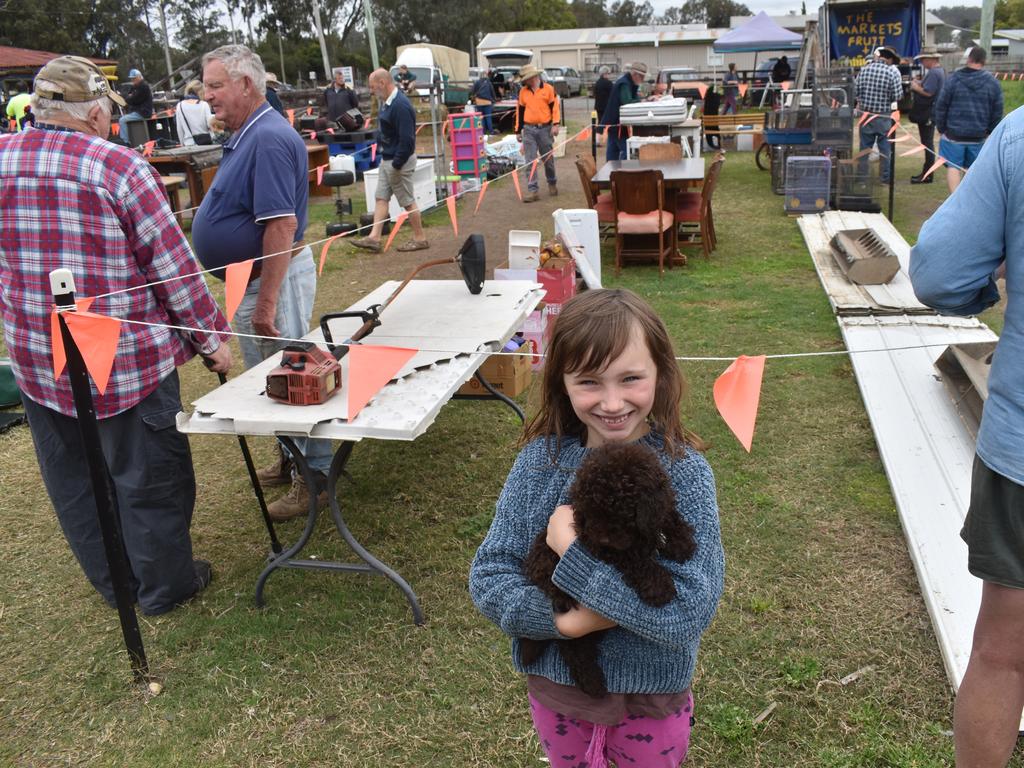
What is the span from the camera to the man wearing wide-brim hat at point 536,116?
39.0ft

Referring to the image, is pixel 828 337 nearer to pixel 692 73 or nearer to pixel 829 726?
pixel 829 726

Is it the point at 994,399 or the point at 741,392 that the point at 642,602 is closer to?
the point at 994,399

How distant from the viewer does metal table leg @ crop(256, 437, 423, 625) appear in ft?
10.2

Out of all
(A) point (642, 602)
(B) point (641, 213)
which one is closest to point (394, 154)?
(B) point (641, 213)

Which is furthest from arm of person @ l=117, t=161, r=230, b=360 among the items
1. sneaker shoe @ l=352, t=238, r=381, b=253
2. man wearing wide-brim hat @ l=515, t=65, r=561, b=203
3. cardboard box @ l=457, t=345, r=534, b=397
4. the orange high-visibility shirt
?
the orange high-visibility shirt

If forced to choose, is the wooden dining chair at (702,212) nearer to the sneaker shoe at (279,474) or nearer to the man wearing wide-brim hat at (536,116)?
the man wearing wide-brim hat at (536,116)

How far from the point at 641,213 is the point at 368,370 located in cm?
590

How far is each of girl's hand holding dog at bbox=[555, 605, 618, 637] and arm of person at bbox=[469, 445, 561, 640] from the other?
0.7 inches

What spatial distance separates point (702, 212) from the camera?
8.30 meters

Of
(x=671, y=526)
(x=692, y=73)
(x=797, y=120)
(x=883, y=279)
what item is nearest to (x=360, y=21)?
(x=692, y=73)

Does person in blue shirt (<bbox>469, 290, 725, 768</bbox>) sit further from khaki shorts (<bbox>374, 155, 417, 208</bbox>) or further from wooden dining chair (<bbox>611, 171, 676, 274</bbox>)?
khaki shorts (<bbox>374, 155, 417, 208</bbox>)

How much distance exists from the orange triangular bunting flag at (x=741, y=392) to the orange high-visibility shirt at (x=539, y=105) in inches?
403

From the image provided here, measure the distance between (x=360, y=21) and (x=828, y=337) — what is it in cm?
7706

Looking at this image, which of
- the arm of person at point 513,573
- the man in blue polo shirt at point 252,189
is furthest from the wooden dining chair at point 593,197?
the arm of person at point 513,573
